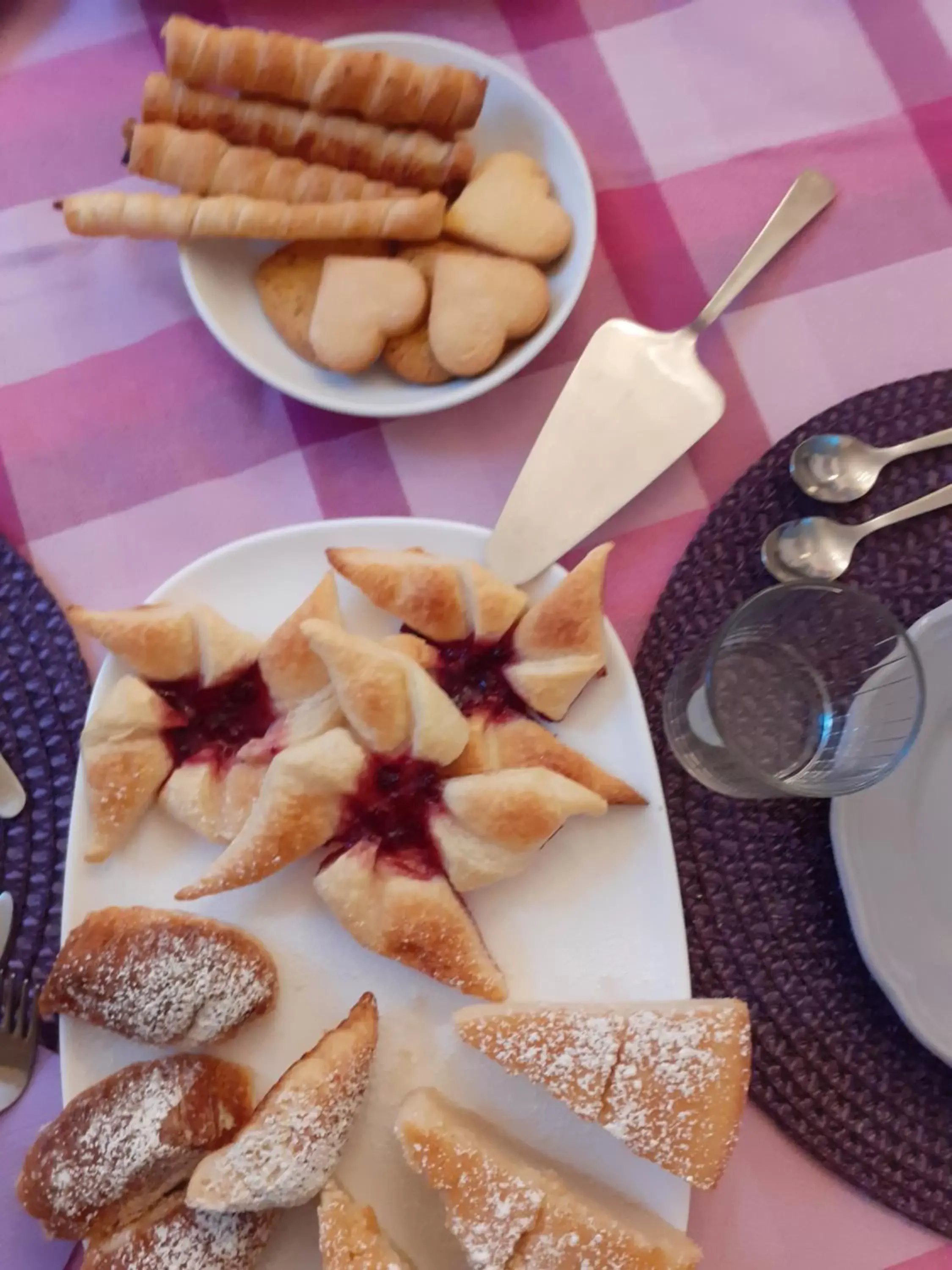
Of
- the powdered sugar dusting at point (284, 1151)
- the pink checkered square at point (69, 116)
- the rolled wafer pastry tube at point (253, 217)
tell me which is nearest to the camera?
the powdered sugar dusting at point (284, 1151)

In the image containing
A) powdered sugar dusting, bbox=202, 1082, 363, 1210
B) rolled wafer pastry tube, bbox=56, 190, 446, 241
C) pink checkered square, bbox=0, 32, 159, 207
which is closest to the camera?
powdered sugar dusting, bbox=202, 1082, 363, 1210

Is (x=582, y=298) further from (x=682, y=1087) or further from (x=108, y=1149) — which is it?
(x=108, y=1149)

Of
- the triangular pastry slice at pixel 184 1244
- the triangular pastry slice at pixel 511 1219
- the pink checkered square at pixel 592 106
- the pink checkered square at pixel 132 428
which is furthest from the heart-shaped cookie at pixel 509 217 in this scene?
the triangular pastry slice at pixel 184 1244

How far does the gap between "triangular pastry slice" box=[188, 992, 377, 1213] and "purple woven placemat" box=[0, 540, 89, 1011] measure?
22 centimetres

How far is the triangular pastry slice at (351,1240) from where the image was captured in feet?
2.53

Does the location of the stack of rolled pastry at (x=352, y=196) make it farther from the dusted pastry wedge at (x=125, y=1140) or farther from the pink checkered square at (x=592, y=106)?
the dusted pastry wedge at (x=125, y=1140)

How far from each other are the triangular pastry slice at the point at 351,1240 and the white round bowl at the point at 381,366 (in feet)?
2.25

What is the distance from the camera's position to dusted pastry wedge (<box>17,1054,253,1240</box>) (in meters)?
0.79

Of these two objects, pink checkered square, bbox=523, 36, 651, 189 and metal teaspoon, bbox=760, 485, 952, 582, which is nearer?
metal teaspoon, bbox=760, 485, 952, 582

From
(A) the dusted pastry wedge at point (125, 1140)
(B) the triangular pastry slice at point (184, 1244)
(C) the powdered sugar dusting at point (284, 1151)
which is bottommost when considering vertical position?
(B) the triangular pastry slice at point (184, 1244)

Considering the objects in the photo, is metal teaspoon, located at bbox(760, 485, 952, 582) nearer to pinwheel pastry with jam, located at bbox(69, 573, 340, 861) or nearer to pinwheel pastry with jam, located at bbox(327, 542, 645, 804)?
pinwheel pastry with jam, located at bbox(327, 542, 645, 804)

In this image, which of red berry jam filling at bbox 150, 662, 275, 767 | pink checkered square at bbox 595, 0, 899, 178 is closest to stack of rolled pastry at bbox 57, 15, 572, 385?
pink checkered square at bbox 595, 0, 899, 178

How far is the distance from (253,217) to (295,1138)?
→ 0.79 m

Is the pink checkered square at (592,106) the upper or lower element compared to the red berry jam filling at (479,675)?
upper
